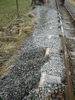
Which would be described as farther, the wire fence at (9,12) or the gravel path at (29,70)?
the wire fence at (9,12)

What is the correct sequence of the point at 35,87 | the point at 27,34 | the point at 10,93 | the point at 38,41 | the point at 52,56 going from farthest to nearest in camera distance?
the point at 27,34, the point at 38,41, the point at 52,56, the point at 35,87, the point at 10,93

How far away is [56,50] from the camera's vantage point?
3449 millimetres

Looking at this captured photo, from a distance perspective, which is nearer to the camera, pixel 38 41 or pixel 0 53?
pixel 0 53

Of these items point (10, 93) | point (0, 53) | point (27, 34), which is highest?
point (27, 34)

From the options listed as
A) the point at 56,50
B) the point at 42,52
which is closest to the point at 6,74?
the point at 42,52

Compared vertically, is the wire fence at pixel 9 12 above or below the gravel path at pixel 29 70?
above

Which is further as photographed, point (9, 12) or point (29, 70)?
point (9, 12)

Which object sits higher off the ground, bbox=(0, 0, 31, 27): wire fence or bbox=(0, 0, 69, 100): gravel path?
bbox=(0, 0, 31, 27): wire fence

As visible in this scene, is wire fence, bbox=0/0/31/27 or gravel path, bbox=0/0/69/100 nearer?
gravel path, bbox=0/0/69/100

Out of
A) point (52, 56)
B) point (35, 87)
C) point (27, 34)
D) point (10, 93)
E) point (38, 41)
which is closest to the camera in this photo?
point (10, 93)

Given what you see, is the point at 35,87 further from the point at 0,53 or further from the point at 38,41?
the point at 38,41

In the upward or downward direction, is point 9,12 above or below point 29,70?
above

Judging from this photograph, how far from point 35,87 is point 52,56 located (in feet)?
4.49

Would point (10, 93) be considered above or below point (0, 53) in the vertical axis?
below
